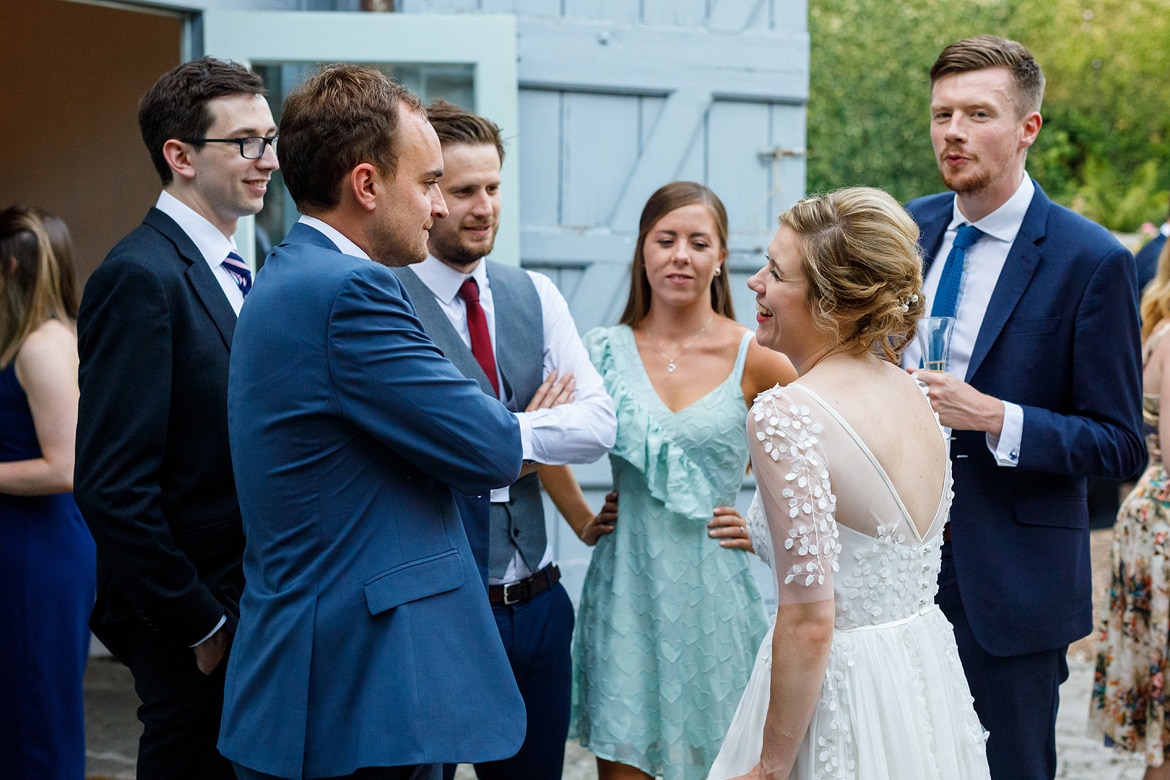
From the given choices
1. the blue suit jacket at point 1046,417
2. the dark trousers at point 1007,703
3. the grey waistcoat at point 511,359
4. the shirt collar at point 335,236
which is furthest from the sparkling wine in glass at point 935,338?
the shirt collar at point 335,236

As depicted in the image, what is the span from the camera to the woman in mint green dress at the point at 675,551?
10.0 feet

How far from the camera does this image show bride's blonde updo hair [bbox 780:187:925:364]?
2047 millimetres

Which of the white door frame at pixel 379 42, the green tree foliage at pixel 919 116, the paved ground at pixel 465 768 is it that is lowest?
the paved ground at pixel 465 768


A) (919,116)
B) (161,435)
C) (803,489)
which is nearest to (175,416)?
(161,435)

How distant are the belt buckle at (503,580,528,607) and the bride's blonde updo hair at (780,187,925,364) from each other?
1119 millimetres

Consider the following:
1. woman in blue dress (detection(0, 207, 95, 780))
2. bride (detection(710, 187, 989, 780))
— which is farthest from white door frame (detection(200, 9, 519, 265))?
bride (detection(710, 187, 989, 780))

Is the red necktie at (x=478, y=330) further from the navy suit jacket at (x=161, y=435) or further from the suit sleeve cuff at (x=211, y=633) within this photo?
the suit sleeve cuff at (x=211, y=633)

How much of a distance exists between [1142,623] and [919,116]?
15.3m

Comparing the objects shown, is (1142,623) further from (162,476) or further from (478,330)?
(162,476)

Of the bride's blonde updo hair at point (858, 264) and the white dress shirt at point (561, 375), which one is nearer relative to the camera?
the bride's blonde updo hair at point (858, 264)

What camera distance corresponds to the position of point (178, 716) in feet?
8.02

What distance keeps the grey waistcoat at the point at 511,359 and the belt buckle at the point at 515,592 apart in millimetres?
41

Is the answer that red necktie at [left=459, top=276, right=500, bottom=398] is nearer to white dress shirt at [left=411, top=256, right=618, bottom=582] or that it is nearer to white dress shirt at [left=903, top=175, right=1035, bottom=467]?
white dress shirt at [left=411, top=256, right=618, bottom=582]

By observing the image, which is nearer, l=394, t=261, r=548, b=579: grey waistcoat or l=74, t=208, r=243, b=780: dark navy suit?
l=74, t=208, r=243, b=780: dark navy suit
